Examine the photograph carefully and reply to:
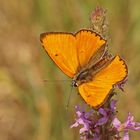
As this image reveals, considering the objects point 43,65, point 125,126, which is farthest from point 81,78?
point 43,65

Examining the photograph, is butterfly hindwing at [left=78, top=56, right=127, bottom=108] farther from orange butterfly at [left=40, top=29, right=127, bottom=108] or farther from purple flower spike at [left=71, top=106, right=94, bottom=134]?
purple flower spike at [left=71, top=106, right=94, bottom=134]

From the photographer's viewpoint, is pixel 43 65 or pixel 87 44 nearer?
pixel 87 44

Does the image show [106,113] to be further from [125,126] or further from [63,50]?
[63,50]

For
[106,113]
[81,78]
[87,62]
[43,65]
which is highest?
[43,65]

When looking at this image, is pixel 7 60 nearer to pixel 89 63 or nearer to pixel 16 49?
pixel 16 49

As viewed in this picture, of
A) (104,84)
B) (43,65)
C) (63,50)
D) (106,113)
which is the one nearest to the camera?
(104,84)

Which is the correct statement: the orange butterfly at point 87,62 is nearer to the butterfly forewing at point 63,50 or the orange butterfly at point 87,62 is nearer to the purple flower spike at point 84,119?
the butterfly forewing at point 63,50

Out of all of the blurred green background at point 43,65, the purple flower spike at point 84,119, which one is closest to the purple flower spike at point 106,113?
the purple flower spike at point 84,119

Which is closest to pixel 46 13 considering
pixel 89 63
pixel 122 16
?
pixel 122 16
